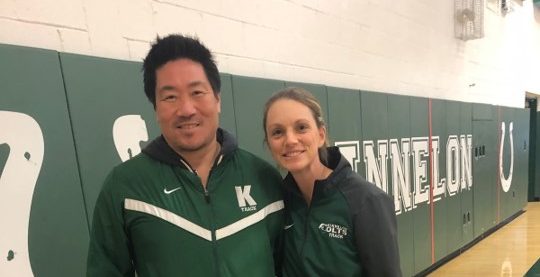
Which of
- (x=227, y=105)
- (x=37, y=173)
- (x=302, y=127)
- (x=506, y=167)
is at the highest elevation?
(x=227, y=105)

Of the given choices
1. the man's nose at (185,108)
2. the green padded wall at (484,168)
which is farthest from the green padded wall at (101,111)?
the green padded wall at (484,168)

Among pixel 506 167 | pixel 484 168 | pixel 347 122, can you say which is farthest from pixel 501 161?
pixel 347 122

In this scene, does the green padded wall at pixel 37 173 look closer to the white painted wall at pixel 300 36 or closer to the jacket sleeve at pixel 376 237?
the white painted wall at pixel 300 36

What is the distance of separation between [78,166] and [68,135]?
0.42 feet

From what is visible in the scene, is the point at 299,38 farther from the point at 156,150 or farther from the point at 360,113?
the point at 156,150

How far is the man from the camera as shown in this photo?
979 millimetres

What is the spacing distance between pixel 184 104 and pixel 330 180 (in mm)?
516

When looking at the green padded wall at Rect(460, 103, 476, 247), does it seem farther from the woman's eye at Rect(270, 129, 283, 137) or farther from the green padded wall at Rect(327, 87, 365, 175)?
the woman's eye at Rect(270, 129, 283, 137)

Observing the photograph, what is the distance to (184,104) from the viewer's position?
3.28ft

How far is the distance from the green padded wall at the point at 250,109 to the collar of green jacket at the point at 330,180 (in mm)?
888

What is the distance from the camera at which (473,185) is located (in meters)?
5.01

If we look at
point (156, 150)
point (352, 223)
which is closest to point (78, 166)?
point (156, 150)

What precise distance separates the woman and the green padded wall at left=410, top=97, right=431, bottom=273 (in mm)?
2776

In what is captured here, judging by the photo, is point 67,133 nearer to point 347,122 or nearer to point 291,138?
point 291,138
